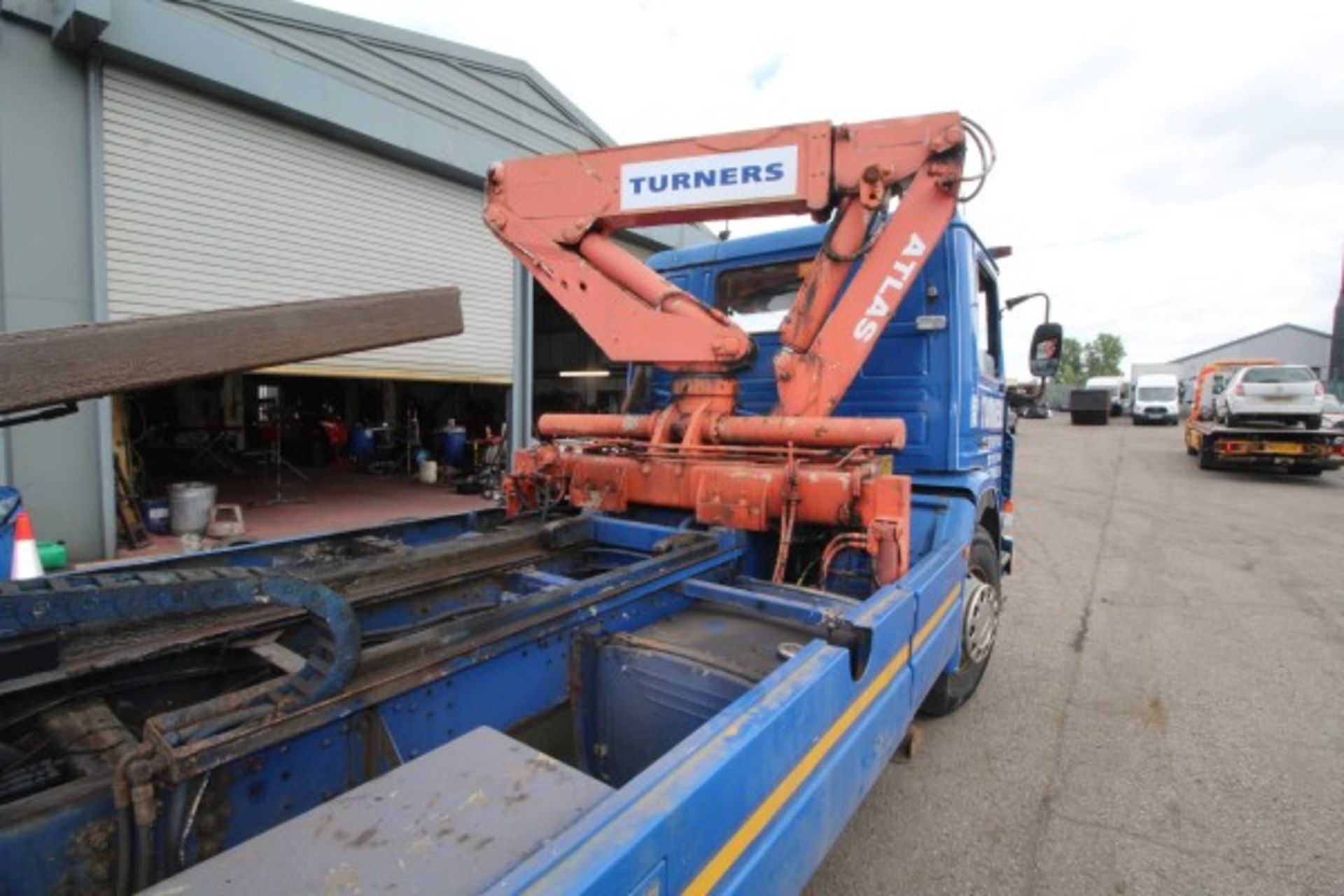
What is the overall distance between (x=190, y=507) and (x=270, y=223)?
127 inches

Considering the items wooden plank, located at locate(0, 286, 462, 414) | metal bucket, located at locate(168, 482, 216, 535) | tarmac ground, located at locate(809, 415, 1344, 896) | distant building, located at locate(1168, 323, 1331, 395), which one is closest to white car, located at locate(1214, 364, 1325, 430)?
tarmac ground, located at locate(809, 415, 1344, 896)

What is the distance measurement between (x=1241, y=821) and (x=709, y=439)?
2845 mm

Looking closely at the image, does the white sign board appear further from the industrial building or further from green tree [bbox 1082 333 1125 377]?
green tree [bbox 1082 333 1125 377]

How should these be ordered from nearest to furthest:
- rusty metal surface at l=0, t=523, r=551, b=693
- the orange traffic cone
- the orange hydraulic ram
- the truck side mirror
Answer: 1. rusty metal surface at l=0, t=523, r=551, b=693
2. the orange hydraulic ram
3. the orange traffic cone
4. the truck side mirror

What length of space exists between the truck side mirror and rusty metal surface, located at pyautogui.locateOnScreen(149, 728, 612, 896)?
4.91 metres

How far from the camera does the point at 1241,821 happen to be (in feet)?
9.29

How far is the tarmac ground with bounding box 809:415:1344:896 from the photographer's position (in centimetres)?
255

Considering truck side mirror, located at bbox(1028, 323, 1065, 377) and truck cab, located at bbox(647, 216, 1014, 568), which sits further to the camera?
truck side mirror, located at bbox(1028, 323, 1065, 377)

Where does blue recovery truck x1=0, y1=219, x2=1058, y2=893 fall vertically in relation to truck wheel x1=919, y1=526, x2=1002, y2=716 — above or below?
above

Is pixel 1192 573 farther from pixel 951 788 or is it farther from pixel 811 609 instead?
pixel 811 609

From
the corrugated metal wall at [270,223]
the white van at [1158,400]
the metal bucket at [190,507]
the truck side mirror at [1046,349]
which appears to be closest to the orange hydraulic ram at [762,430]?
the truck side mirror at [1046,349]

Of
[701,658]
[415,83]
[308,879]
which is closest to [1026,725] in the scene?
[701,658]

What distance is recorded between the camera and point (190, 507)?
6945 millimetres

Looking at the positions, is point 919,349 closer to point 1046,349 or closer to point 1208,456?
point 1046,349
